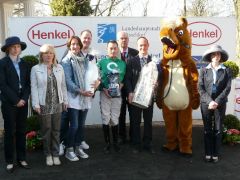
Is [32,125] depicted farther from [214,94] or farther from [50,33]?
[214,94]

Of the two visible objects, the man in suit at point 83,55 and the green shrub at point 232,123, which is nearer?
the man in suit at point 83,55

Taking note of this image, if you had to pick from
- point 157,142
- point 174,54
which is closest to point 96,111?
point 157,142

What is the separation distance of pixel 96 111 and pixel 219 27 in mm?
3406

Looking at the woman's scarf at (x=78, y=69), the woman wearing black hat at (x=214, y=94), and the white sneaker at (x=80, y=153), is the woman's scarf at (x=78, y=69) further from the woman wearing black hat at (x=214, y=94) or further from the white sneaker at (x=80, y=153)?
the woman wearing black hat at (x=214, y=94)

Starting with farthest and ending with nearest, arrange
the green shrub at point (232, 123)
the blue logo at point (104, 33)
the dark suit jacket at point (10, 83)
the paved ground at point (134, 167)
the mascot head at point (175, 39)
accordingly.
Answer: the blue logo at point (104, 33) → the green shrub at point (232, 123) → the mascot head at point (175, 39) → the paved ground at point (134, 167) → the dark suit jacket at point (10, 83)

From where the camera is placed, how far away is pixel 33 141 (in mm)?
6570

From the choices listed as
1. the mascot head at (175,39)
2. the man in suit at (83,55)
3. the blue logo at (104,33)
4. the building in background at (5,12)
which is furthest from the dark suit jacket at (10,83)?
the building in background at (5,12)

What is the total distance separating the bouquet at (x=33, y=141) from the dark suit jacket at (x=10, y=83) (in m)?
1.49

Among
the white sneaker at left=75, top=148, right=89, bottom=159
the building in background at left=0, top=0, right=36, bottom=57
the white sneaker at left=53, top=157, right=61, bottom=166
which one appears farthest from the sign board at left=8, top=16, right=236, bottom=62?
the building in background at left=0, top=0, right=36, bottom=57

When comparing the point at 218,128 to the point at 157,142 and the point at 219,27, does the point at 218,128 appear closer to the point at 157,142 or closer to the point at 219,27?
the point at 157,142

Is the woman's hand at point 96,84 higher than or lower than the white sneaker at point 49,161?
higher

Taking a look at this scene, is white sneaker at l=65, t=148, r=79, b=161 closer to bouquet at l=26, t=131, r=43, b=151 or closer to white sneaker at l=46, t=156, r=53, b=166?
white sneaker at l=46, t=156, r=53, b=166

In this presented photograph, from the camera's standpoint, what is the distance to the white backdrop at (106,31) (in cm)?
789

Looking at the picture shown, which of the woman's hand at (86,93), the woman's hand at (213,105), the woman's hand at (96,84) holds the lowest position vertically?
the woman's hand at (213,105)
